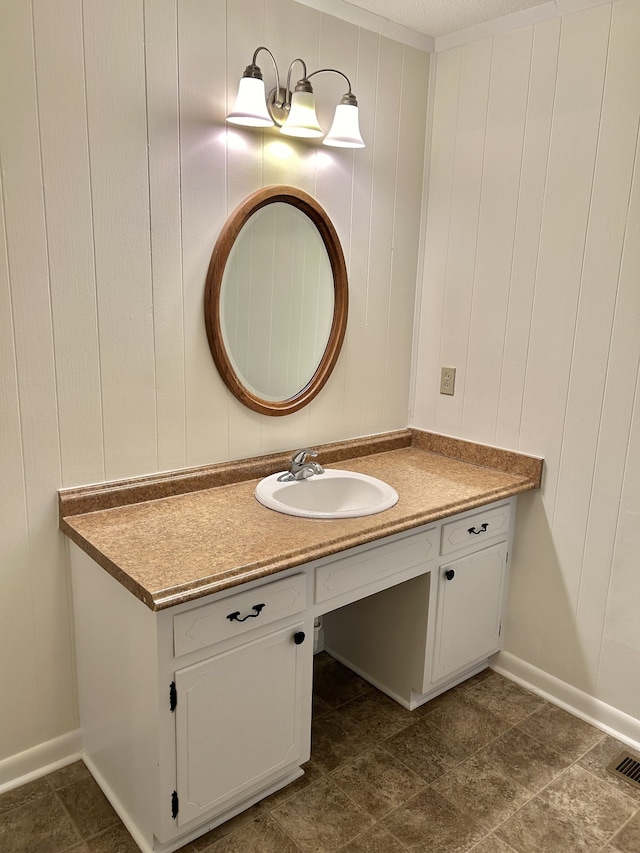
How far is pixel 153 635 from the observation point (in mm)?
1447

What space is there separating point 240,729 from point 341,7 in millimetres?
2174

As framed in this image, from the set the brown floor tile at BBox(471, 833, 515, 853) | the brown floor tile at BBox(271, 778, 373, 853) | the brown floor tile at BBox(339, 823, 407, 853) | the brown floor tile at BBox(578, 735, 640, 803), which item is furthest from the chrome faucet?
the brown floor tile at BBox(578, 735, 640, 803)

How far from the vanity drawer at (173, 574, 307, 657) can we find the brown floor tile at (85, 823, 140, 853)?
59cm

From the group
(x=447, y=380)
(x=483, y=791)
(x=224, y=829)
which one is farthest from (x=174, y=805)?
(x=447, y=380)

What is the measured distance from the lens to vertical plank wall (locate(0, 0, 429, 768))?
1.61 meters

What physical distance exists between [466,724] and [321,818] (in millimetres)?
631

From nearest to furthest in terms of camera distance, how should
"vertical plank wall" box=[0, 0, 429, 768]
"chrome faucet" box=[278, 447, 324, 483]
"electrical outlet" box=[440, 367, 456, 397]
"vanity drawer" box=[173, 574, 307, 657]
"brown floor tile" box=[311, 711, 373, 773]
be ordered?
"vanity drawer" box=[173, 574, 307, 657] < "vertical plank wall" box=[0, 0, 429, 768] < "brown floor tile" box=[311, 711, 373, 773] < "chrome faucet" box=[278, 447, 324, 483] < "electrical outlet" box=[440, 367, 456, 397]

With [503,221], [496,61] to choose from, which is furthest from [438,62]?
[503,221]

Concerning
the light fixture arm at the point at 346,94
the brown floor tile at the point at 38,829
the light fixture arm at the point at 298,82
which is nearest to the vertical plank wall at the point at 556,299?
the light fixture arm at the point at 346,94

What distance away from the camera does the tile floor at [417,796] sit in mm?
1683

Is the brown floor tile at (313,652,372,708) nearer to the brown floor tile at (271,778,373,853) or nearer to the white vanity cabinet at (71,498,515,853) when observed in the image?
the white vanity cabinet at (71,498,515,853)

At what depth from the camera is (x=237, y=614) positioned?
156cm

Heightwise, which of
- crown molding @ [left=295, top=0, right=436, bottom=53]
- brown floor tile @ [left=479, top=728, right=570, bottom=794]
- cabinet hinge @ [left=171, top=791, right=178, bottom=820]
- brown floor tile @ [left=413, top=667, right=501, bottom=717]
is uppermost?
crown molding @ [left=295, top=0, right=436, bottom=53]

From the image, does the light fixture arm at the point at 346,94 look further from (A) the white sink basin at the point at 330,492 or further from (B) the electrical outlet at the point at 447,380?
(A) the white sink basin at the point at 330,492
